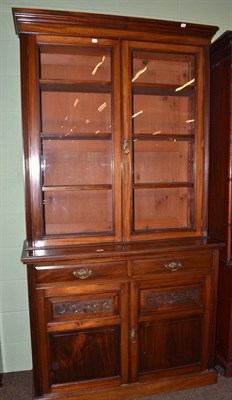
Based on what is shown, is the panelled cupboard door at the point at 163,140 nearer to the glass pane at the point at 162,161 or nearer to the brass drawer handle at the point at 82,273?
the glass pane at the point at 162,161

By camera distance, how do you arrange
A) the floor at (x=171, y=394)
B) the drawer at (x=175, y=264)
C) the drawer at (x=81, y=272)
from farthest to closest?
the floor at (x=171, y=394) < the drawer at (x=175, y=264) < the drawer at (x=81, y=272)

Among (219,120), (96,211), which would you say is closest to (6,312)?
(96,211)

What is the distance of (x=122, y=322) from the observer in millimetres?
1630

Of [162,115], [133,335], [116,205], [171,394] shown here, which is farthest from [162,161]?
[171,394]

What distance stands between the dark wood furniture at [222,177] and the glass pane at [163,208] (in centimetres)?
21

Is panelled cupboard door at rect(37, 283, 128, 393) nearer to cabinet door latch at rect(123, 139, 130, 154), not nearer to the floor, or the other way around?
the floor

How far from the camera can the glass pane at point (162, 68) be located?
5.60ft

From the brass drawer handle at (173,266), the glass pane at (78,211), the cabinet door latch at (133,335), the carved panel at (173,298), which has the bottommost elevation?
the cabinet door latch at (133,335)

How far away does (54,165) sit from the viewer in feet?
5.59

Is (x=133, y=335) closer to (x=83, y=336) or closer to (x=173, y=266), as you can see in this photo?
(x=83, y=336)

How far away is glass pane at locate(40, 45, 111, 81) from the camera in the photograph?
162 centimetres

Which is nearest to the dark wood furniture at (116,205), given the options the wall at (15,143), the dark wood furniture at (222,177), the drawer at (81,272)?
the drawer at (81,272)

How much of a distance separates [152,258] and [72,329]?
0.61 m

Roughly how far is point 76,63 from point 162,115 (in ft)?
2.08
